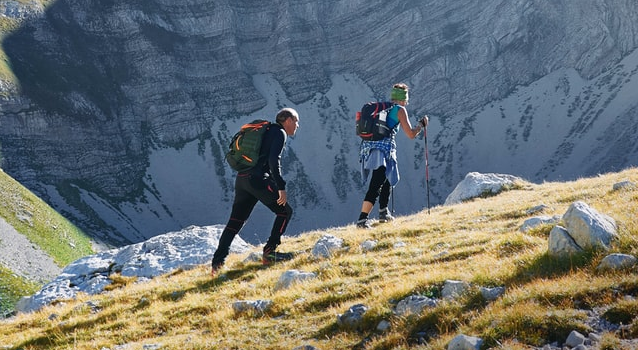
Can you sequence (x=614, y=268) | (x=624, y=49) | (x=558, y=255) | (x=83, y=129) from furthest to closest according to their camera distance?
(x=624, y=49) < (x=83, y=129) < (x=558, y=255) < (x=614, y=268)

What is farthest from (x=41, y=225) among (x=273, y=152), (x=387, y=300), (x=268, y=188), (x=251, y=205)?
(x=387, y=300)

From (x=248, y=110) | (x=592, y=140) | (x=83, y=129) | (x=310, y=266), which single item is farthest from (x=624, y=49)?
(x=310, y=266)

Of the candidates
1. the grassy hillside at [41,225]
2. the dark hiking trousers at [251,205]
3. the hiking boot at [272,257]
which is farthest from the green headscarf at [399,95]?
the grassy hillside at [41,225]

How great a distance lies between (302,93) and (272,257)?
137m

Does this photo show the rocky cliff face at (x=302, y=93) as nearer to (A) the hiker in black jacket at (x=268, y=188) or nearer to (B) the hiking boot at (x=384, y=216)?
(B) the hiking boot at (x=384, y=216)

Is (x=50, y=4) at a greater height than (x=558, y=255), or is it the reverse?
(x=50, y=4)

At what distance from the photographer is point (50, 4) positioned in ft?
447

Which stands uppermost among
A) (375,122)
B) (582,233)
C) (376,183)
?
(375,122)

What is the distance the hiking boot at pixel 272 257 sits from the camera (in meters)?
12.0

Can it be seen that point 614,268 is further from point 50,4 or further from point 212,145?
point 50,4

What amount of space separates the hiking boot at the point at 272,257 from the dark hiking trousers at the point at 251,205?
12cm

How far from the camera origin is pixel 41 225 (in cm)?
8219

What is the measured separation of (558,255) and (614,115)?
134180 mm

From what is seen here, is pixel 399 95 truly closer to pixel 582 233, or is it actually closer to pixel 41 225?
pixel 582 233
